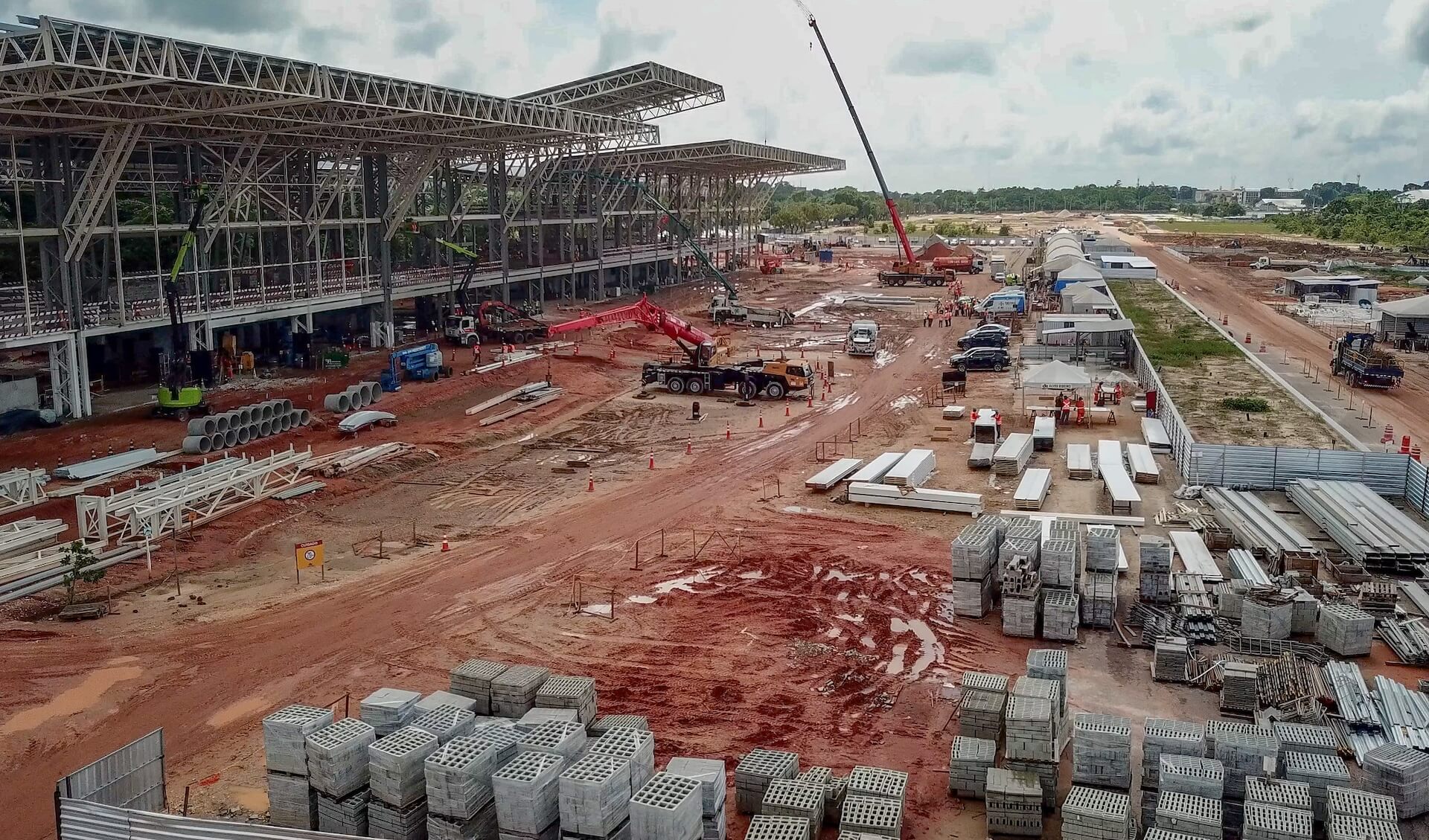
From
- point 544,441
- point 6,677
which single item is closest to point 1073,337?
point 544,441

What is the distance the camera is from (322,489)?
2781cm

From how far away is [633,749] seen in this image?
12055 mm

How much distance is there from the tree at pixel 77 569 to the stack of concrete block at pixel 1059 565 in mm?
16725

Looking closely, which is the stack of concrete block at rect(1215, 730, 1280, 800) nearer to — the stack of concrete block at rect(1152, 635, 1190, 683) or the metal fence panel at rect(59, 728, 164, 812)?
the stack of concrete block at rect(1152, 635, 1190, 683)

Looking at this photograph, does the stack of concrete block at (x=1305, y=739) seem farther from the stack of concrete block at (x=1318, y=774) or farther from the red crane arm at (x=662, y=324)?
the red crane arm at (x=662, y=324)

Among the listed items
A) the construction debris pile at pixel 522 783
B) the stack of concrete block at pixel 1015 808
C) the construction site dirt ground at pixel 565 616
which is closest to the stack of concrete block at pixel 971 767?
the construction debris pile at pixel 522 783

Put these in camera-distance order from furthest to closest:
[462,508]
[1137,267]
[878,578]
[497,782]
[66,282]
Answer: [1137,267], [66,282], [462,508], [878,578], [497,782]

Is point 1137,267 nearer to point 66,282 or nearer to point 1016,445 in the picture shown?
point 1016,445

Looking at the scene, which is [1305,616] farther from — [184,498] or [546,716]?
[184,498]

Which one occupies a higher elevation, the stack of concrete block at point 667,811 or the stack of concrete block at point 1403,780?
the stack of concrete block at point 667,811

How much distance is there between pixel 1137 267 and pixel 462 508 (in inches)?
2528

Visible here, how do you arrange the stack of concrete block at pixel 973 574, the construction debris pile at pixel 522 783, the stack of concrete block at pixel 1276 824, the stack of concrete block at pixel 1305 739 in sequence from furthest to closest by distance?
the stack of concrete block at pixel 973 574
the stack of concrete block at pixel 1305 739
the stack of concrete block at pixel 1276 824
the construction debris pile at pixel 522 783

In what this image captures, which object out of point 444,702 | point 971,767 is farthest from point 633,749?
point 971,767

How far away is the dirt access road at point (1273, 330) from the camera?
37562 millimetres
